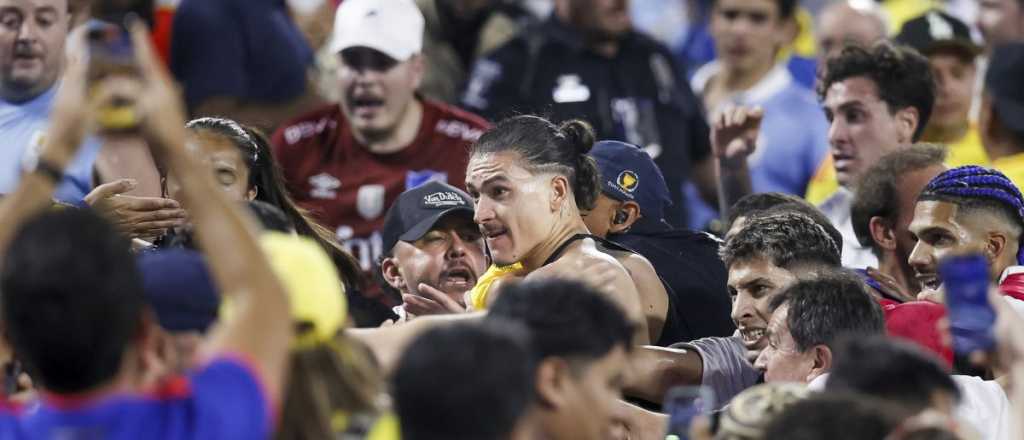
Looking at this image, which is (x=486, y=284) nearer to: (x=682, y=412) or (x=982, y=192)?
(x=982, y=192)

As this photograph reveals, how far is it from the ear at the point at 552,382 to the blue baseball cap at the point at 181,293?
714 mm

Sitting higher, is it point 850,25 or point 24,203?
point 850,25

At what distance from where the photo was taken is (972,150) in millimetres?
8766

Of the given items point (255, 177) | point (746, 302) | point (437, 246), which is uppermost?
point (255, 177)

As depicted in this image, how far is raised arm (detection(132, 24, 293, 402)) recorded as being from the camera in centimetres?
338

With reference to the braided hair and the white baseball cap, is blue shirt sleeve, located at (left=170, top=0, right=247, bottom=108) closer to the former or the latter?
the white baseball cap

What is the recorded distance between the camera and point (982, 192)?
6.13 metres

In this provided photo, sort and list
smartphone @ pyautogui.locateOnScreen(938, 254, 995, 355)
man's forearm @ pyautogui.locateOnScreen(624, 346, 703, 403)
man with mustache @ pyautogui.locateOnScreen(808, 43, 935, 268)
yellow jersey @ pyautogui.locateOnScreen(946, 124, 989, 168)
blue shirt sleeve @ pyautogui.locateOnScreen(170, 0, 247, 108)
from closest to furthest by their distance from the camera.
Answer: smartphone @ pyautogui.locateOnScreen(938, 254, 995, 355) → man's forearm @ pyautogui.locateOnScreen(624, 346, 703, 403) → man with mustache @ pyautogui.locateOnScreen(808, 43, 935, 268) → yellow jersey @ pyautogui.locateOnScreen(946, 124, 989, 168) → blue shirt sleeve @ pyautogui.locateOnScreen(170, 0, 247, 108)

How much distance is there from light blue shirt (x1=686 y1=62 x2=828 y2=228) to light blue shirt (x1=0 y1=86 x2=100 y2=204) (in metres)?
3.37

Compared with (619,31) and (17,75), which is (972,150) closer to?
(619,31)

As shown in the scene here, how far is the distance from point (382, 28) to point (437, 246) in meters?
2.02

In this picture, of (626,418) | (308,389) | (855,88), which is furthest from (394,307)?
(308,389)

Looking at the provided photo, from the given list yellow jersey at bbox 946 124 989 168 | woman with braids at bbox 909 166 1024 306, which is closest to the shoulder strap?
woman with braids at bbox 909 166 1024 306

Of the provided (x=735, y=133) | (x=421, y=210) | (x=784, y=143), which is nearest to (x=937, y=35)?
(x=784, y=143)
